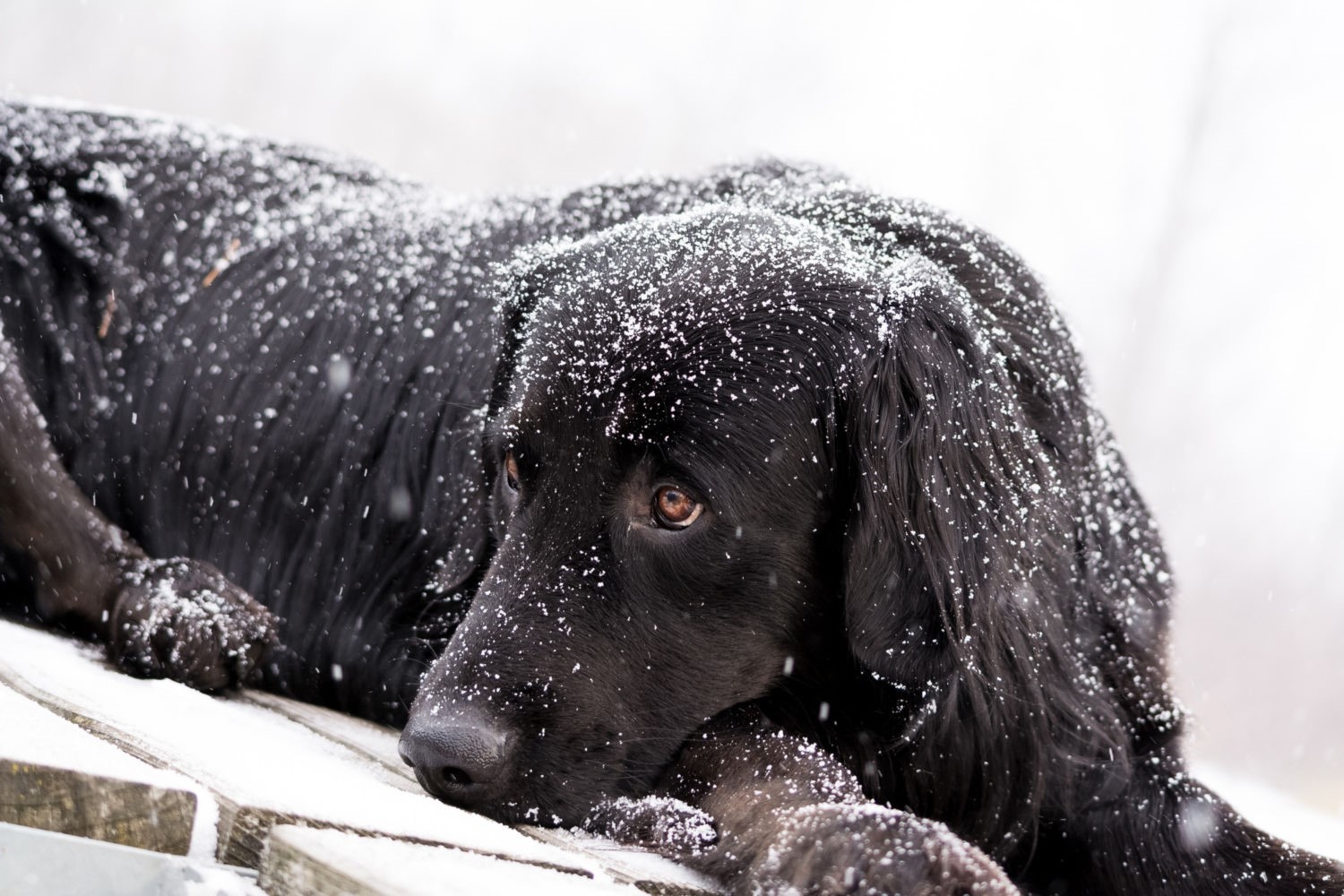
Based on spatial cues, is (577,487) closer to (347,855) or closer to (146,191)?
(347,855)

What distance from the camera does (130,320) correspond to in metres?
3.69

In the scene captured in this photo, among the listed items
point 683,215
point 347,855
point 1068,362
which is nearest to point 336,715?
point 683,215

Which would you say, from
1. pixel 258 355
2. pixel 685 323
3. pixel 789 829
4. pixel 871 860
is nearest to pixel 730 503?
pixel 685 323

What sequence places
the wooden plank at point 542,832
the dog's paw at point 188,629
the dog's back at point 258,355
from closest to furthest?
the wooden plank at point 542,832, the dog's paw at point 188,629, the dog's back at point 258,355

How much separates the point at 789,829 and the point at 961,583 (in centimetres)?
71

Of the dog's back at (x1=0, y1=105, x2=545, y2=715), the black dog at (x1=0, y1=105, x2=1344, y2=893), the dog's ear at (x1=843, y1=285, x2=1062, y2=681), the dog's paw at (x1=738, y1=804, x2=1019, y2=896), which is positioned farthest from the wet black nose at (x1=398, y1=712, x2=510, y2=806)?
the dog's back at (x1=0, y1=105, x2=545, y2=715)

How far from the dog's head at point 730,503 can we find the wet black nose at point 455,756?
0.20 ft

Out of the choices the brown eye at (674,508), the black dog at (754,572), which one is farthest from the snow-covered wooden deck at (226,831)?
the brown eye at (674,508)

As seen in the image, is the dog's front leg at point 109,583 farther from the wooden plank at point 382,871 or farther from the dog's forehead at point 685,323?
the wooden plank at point 382,871

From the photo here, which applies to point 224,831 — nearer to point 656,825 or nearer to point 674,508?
point 656,825

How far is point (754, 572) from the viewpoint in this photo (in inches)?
96.3

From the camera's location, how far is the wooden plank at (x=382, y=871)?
1375 mm

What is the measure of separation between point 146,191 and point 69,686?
208cm

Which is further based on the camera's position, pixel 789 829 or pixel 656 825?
pixel 656 825
